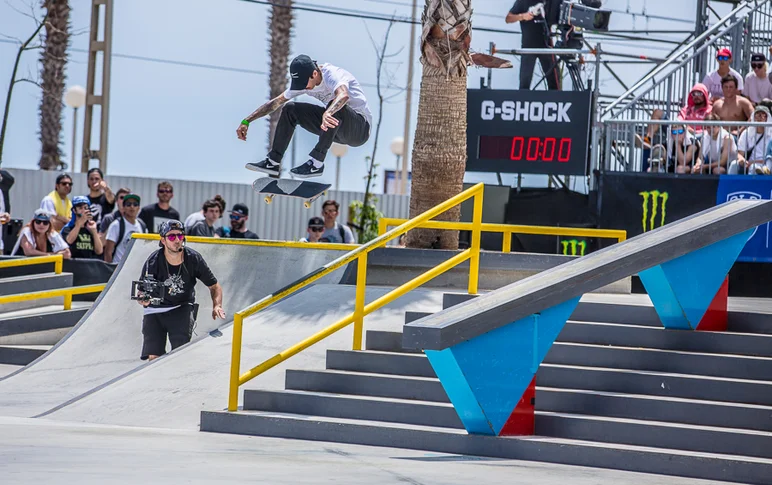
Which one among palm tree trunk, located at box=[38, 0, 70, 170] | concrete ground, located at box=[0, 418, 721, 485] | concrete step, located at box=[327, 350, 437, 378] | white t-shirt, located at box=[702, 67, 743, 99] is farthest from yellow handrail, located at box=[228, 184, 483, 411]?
palm tree trunk, located at box=[38, 0, 70, 170]

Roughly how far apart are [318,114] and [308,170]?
559 mm

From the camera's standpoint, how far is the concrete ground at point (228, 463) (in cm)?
528

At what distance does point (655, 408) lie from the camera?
7.35m

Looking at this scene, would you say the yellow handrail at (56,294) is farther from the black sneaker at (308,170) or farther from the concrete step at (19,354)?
the black sneaker at (308,170)

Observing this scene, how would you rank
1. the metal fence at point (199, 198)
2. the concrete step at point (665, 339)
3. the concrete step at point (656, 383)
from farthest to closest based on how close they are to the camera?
1. the metal fence at point (199, 198)
2. the concrete step at point (665, 339)
3. the concrete step at point (656, 383)

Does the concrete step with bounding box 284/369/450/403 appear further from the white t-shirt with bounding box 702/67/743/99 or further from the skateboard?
the white t-shirt with bounding box 702/67/743/99

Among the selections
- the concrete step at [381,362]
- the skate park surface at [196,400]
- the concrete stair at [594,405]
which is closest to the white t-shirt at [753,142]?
the skate park surface at [196,400]

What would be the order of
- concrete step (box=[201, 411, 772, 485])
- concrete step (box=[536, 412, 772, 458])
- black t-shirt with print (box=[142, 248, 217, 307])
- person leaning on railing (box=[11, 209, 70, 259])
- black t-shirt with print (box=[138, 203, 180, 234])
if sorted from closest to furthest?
concrete step (box=[201, 411, 772, 485])
concrete step (box=[536, 412, 772, 458])
black t-shirt with print (box=[142, 248, 217, 307])
person leaning on railing (box=[11, 209, 70, 259])
black t-shirt with print (box=[138, 203, 180, 234])

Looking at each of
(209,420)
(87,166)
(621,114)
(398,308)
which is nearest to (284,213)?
(87,166)

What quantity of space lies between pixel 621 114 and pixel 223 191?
566 inches

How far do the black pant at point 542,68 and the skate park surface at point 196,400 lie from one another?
17.6 ft

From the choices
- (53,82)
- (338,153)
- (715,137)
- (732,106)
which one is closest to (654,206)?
(715,137)

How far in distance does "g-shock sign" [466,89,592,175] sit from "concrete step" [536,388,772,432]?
7.13 meters

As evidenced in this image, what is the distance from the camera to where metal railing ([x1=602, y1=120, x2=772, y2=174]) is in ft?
42.8
